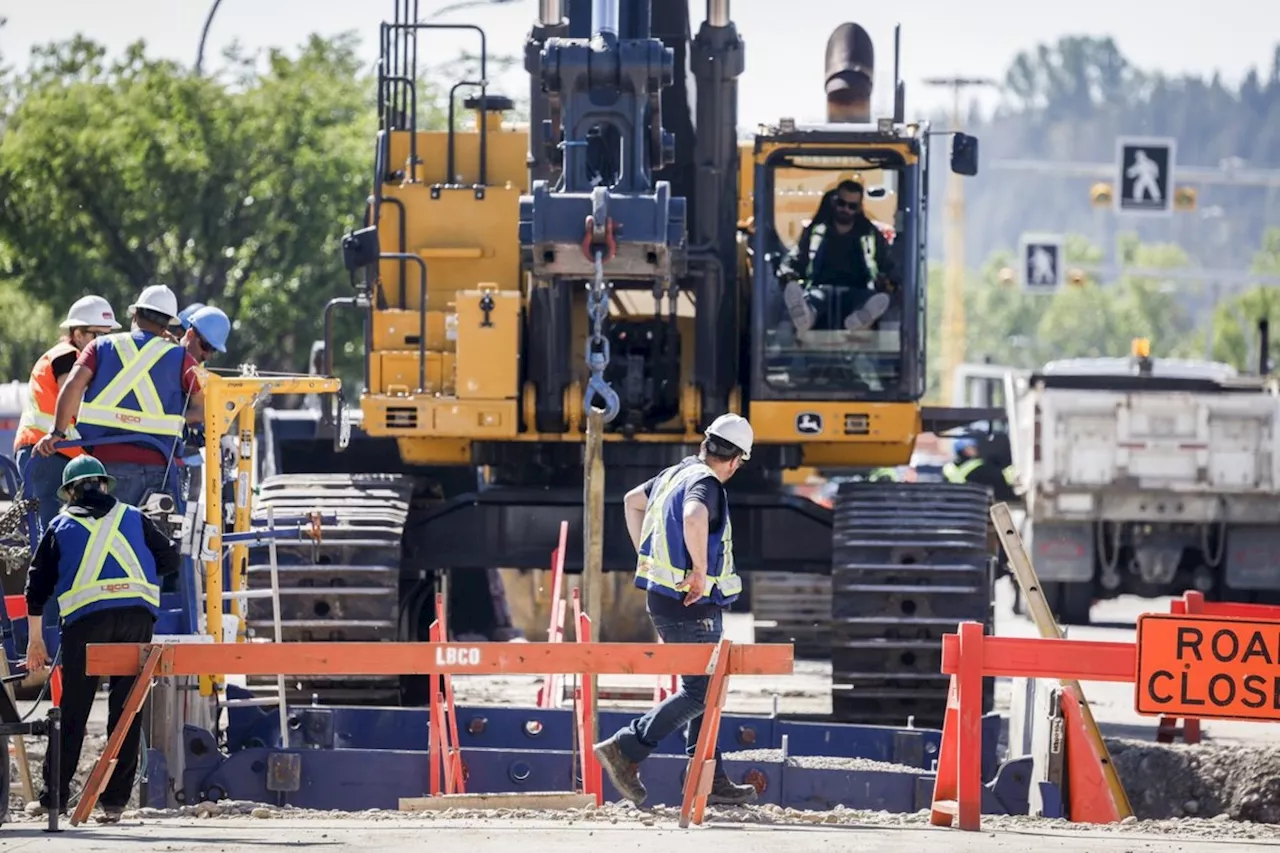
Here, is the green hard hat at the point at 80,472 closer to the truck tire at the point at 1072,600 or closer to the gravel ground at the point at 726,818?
the gravel ground at the point at 726,818

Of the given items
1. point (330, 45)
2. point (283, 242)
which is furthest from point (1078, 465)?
point (330, 45)

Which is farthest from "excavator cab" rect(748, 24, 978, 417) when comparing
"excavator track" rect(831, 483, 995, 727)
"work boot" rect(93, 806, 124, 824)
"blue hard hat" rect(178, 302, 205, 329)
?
"work boot" rect(93, 806, 124, 824)

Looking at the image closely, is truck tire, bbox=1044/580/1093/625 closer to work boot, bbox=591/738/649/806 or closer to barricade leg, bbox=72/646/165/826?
work boot, bbox=591/738/649/806

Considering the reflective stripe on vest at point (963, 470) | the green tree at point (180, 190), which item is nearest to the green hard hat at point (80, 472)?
the reflective stripe on vest at point (963, 470)

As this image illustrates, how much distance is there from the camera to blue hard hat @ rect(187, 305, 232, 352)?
13.6 meters

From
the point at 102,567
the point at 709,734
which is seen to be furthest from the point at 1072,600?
the point at 102,567

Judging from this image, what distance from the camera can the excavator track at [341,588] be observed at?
50.9 feet

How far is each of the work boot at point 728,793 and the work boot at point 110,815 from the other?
8.50 feet

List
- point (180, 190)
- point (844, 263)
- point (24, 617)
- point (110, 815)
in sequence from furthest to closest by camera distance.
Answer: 1. point (180, 190)
2. point (844, 263)
3. point (24, 617)
4. point (110, 815)

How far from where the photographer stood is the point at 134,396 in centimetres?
1285

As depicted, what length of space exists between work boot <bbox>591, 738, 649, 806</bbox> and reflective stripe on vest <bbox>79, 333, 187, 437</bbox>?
8.77ft

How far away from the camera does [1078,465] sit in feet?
82.9

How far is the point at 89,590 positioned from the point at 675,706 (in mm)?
2596

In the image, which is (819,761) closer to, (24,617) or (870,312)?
(870,312)
